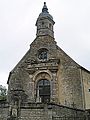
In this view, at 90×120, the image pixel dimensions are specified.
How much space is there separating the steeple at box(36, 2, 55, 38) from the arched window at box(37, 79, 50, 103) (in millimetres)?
5933

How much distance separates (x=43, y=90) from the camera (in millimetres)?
26422

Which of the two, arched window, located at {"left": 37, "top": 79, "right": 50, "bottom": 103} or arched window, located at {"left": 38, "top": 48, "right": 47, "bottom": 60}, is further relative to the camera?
arched window, located at {"left": 38, "top": 48, "right": 47, "bottom": 60}

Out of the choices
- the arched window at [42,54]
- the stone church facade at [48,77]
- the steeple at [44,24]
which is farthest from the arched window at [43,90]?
the steeple at [44,24]

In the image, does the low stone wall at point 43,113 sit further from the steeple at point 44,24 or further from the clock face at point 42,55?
the steeple at point 44,24

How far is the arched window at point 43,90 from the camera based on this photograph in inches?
1023

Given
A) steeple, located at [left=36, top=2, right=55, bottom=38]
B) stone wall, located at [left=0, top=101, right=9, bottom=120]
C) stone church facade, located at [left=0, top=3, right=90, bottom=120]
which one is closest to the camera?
stone wall, located at [left=0, top=101, right=9, bottom=120]

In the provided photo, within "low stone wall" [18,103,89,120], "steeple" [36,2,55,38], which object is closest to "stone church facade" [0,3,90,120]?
"steeple" [36,2,55,38]

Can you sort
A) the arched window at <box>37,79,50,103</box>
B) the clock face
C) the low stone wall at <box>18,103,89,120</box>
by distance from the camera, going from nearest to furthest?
the low stone wall at <box>18,103,89,120</box>
the arched window at <box>37,79,50,103</box>
the clock face

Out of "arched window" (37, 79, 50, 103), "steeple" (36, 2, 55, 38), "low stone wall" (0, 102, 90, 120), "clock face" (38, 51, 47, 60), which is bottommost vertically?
"low stone wall" (0, 102, 90, 120)

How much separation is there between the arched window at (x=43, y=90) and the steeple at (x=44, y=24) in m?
5.93

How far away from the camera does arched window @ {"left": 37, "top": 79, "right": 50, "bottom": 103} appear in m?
26.0

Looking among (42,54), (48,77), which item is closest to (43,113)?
(48,77)

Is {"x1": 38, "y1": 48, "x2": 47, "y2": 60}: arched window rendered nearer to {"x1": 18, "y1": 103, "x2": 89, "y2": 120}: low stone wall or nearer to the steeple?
the steeple

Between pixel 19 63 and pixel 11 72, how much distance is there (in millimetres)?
1394
